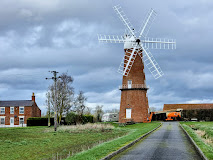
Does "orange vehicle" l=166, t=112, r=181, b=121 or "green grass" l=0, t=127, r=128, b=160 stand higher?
"orange vehicle" l=166, t=112, r=181, b=121

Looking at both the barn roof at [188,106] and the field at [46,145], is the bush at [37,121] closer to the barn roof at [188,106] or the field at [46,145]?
the field at [46,145]

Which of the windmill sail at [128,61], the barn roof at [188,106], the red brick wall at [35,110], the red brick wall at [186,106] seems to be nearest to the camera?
the windmill sail at [128,61]

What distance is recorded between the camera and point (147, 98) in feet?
175

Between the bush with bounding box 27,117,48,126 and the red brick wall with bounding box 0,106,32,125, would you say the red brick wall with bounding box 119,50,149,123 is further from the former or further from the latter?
the red brick wall with bounding box 0,106,32,125

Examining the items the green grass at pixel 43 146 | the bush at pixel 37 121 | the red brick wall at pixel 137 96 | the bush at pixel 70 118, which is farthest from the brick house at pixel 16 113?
the green grass at pixel 43 146

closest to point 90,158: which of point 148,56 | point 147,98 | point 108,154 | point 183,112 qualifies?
point 108,154

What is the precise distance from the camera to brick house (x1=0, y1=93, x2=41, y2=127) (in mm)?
67188

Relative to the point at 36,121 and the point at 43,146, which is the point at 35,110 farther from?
the point at 43,146

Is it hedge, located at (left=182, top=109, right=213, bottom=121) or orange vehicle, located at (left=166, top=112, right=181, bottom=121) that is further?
orange vehicle, located at (left=166, top=112, right=181, bottom=121)

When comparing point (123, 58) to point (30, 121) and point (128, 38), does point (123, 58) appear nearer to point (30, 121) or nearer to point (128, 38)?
point (128, 38)

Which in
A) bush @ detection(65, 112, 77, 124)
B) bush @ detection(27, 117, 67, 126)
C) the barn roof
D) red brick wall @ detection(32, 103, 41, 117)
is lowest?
bush @ detection(27, 117, 67, 126)

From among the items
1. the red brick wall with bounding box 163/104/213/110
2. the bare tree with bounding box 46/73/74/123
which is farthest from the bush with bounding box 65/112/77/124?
the red brick wall with bounding box 163/104/213/110

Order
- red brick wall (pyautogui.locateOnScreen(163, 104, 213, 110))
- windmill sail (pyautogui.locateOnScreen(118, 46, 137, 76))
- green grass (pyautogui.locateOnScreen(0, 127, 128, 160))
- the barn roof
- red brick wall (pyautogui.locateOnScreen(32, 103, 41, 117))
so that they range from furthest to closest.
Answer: red brick wall (pyautogui.locateOnScreen(163, 104, 213, 110)) < the barn roof < red brick wall (pyautogui.locateOnScreen(32, 103, 41, 117)) < windmill sail (pyautogui.locateOnScreen(118, 46, 137, 76)) < green grass (pyautogui.locateOnScreen(0, 127, 128, 160))

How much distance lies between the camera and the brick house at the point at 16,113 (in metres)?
67.2
